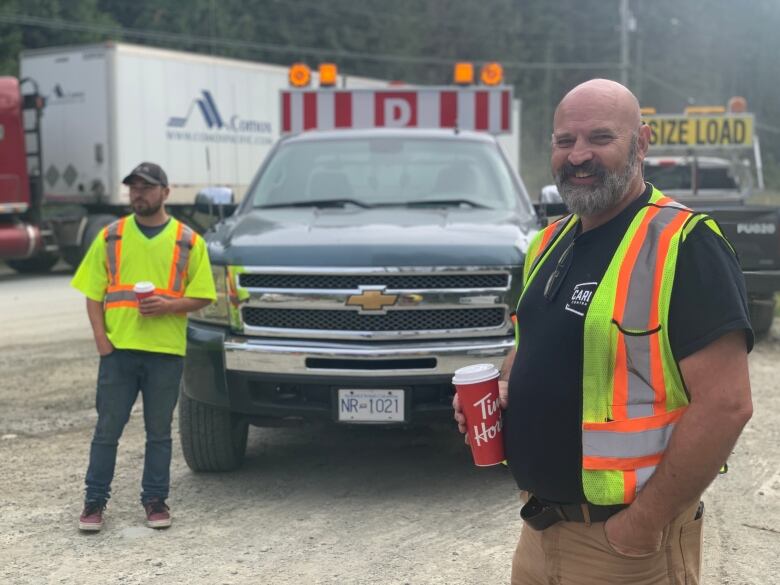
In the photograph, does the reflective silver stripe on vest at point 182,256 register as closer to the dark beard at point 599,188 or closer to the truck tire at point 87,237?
the dark beard at point 599,188

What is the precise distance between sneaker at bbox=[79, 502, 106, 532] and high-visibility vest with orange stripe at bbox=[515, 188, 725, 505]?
3.00 metres

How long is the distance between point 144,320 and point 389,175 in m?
2.21

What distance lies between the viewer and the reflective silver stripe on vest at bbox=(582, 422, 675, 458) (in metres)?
2.18

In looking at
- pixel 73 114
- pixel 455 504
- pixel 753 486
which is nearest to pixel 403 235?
pixel 455 504

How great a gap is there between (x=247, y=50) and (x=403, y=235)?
4064cm

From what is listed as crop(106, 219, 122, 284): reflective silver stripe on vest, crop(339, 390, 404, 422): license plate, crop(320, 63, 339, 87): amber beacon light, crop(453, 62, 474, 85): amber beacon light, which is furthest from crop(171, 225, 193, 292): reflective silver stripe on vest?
crop(453, 62, 474, 85): amber beacon light

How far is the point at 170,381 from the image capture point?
4.88 metres

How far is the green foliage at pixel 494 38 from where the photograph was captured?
3859cm

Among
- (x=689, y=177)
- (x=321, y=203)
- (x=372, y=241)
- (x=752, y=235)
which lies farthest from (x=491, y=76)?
(x=689, y=177)

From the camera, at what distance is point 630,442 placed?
219cm

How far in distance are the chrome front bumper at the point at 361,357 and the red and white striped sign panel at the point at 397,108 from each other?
4.22 metres

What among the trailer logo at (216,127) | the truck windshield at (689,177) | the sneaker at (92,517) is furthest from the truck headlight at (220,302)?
the trailer logo at (216,127)

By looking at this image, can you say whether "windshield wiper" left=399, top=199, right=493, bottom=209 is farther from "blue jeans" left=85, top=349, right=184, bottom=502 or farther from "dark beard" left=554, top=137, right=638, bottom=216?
"dark beard" left=554, top=137, right=638, bottom=216

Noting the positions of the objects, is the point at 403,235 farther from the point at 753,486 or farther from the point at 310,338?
the point at 753,486
